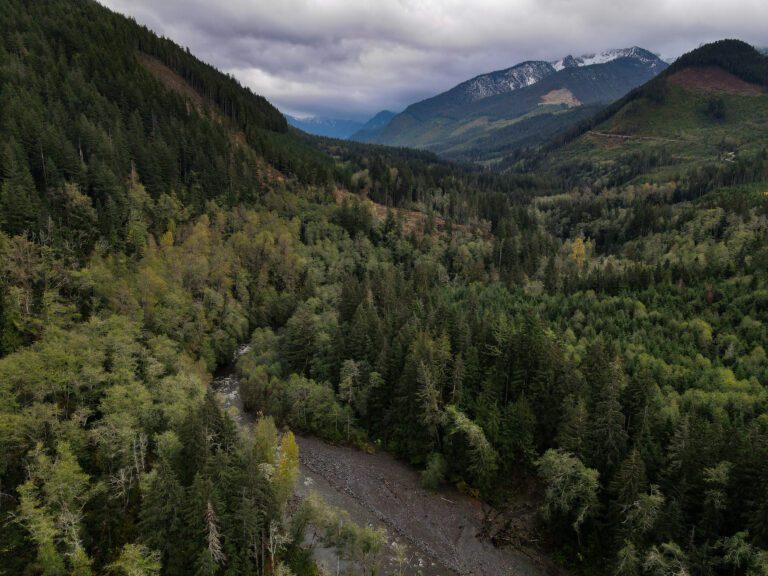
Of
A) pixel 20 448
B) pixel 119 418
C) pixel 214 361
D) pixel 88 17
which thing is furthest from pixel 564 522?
pixel 88 17

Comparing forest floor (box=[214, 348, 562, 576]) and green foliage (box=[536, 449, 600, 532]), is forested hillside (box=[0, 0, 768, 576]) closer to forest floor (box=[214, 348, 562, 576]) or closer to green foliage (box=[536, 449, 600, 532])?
green foliage (box=[536, 449, 600, 532])

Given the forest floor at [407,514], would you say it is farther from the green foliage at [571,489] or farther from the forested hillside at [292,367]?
the green foliage at [571,489]

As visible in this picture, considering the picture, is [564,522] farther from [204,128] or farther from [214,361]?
[204,128]

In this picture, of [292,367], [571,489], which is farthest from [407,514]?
[292,367]

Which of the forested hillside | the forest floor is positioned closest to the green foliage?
the forested hillside

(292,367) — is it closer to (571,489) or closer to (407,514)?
(407,514)

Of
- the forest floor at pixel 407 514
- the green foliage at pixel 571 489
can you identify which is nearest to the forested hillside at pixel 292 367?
the green foliage at pixel 571 489
